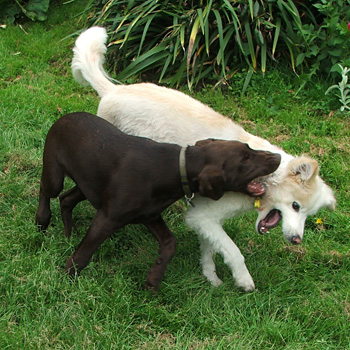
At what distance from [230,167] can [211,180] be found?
0.16 m

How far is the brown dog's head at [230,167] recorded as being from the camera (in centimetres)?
366

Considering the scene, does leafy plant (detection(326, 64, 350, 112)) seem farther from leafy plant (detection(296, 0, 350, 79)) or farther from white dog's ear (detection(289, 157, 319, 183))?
white dog's ear (detection(289, 157, 319, 183))

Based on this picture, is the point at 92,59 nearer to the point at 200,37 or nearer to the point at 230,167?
the point at 230,167

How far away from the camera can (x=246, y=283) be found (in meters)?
3.93

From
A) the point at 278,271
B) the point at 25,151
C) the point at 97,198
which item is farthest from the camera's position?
the point at 25,151

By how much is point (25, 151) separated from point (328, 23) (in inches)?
143

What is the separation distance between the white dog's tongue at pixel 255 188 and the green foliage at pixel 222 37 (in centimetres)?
276

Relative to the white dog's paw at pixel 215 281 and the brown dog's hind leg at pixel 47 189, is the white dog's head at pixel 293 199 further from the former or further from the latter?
the brown dog's hind leg at pixel 47 189

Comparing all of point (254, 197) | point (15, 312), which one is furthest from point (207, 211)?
point (15, 312)

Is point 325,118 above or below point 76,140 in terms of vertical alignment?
below

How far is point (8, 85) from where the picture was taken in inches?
247

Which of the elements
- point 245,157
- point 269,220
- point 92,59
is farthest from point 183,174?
point 92,59

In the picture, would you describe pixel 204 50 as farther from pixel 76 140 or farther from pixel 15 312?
pixel 15 312

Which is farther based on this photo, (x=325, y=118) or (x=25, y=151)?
(x=325, y=118)
